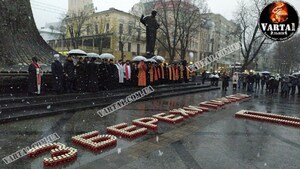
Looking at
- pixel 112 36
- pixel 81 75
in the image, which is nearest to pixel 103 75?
pixel 81 75

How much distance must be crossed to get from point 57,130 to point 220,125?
5193 mm

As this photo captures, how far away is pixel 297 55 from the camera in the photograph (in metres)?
56.8

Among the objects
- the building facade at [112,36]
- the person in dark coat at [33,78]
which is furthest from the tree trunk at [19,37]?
the building facade at [112,36]

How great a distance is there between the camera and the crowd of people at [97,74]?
1000 cm

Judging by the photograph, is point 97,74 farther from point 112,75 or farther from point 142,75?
point 142,75

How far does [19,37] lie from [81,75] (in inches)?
133

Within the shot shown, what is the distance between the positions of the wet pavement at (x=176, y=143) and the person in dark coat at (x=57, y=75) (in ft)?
6.15

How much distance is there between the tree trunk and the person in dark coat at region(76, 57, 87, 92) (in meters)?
1.73

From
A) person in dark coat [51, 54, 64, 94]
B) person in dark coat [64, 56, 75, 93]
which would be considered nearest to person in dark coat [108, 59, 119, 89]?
person in dark coat [64, 56, 75, 93]

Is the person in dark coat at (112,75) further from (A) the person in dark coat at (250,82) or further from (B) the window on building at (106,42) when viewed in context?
(B) the window on building at (106,42)

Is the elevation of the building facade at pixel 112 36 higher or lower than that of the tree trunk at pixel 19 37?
higher

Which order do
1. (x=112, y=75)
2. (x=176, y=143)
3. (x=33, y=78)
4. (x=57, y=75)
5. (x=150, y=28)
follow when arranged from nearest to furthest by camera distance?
(x=176, y=143)
(x=33, y=78)
(x=57, y=75)
(x=112, y=75)
(x=150, y=28)

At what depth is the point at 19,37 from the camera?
36.9 feet

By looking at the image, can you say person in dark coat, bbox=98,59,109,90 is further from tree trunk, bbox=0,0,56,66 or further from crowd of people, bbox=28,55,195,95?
tree trunk, bbox=0,0,56,66
